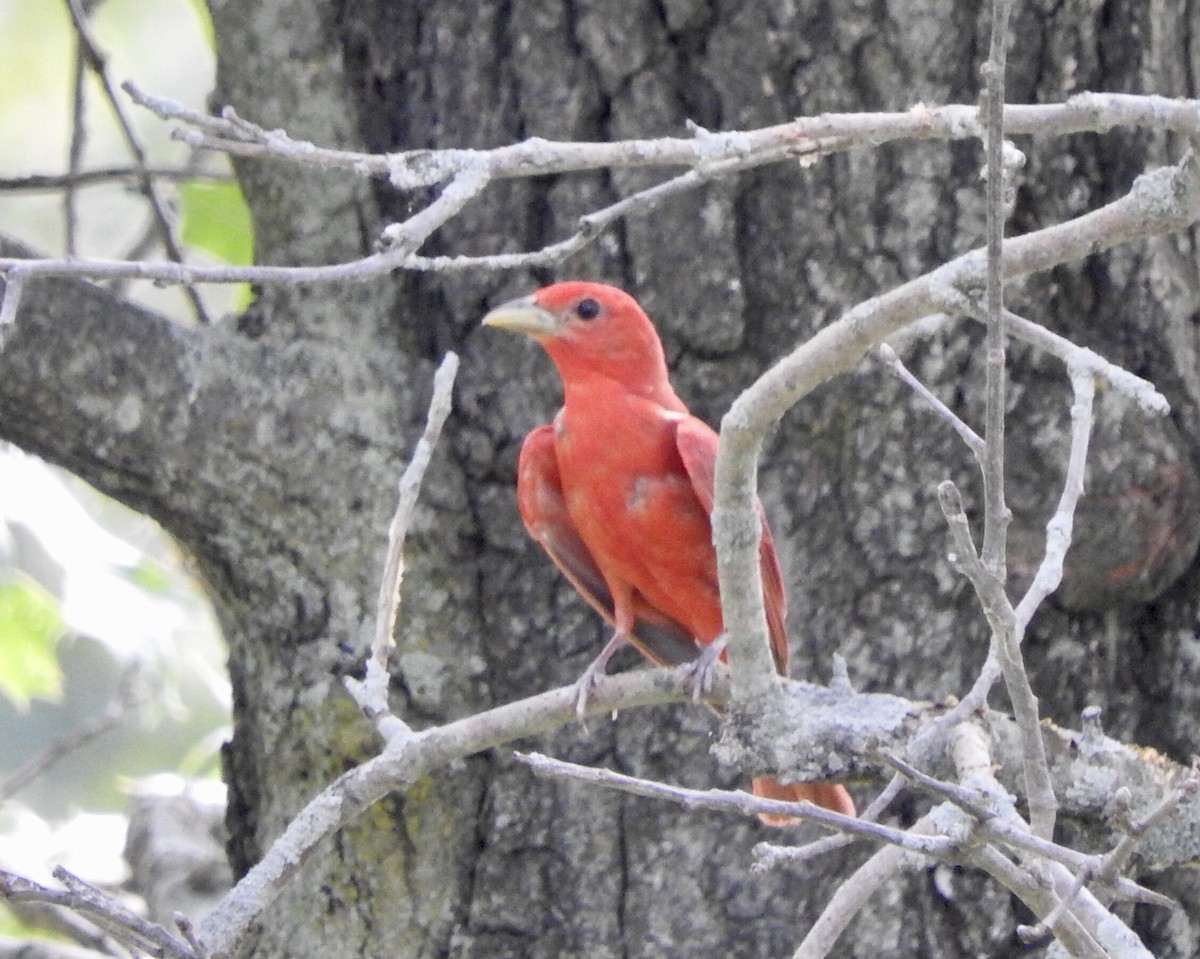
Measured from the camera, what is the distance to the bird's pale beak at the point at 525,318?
2977 millimetres

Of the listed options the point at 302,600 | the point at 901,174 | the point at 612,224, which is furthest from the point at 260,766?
the point at 901,174

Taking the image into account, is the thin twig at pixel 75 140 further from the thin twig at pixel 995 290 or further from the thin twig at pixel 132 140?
the thin twig at pixel 995 290

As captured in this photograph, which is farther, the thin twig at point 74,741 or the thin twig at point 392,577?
the thin twig at point 74,741

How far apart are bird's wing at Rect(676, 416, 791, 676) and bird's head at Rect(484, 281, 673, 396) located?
153mm

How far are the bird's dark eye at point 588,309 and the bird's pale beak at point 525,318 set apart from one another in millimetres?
46

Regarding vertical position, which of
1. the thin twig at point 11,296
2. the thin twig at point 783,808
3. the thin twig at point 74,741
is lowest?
the thin twig at point 74,741

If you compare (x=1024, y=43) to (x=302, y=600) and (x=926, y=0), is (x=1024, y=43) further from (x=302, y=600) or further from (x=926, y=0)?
(x=302, y=600)

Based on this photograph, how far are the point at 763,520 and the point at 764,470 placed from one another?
0.46 feet

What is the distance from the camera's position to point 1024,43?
9.91 feet

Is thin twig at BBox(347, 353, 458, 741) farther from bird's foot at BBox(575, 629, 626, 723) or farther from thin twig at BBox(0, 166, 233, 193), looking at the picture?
thin twig at BBox(0, 166, 233, 193)

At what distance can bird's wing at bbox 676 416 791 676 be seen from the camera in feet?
9.62

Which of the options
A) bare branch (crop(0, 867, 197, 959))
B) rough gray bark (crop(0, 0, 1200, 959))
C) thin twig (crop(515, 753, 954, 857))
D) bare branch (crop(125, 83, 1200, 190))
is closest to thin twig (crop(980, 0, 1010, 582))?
bare branch (crop(125, 83, 1200, 190))

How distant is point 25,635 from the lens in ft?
Result: 13.8

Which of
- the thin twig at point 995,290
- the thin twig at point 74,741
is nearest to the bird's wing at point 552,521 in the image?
the thin twig at point 995,290
